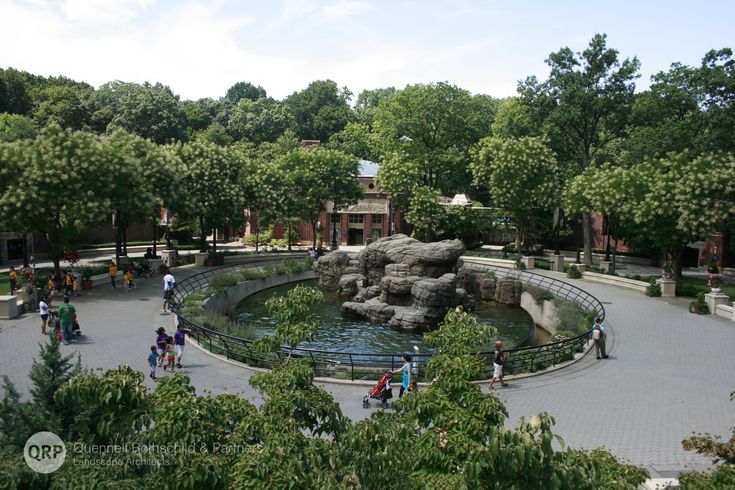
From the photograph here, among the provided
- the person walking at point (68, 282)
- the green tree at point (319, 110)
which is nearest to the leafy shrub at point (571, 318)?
the person walking at point (68, 282)

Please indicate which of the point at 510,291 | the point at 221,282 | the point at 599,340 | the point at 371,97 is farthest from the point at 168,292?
the point at 371,97

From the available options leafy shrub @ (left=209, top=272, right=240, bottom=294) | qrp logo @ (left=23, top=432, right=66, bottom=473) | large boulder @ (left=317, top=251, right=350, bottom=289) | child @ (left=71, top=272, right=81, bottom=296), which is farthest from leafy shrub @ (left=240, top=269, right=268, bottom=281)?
qrp logo @ (left=23, top=432, right=66, bottom=473)

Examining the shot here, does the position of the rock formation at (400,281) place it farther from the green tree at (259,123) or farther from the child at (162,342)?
the green tree at (259,123)

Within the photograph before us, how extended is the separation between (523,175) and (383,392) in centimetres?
3553

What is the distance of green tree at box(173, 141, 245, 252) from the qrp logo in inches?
1442

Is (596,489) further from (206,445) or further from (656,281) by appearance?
(656,281)

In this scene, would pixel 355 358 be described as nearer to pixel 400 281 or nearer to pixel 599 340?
pixel 400 281

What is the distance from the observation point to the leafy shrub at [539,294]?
34769 mm

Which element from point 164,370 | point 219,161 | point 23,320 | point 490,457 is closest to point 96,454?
point 490,457

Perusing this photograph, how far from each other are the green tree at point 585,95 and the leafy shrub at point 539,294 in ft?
42.6

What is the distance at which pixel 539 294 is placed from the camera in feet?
117

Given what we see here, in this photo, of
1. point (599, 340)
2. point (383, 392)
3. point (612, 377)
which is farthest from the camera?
point (599, 340)

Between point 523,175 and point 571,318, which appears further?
point 523,175

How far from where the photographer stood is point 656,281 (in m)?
37.2
